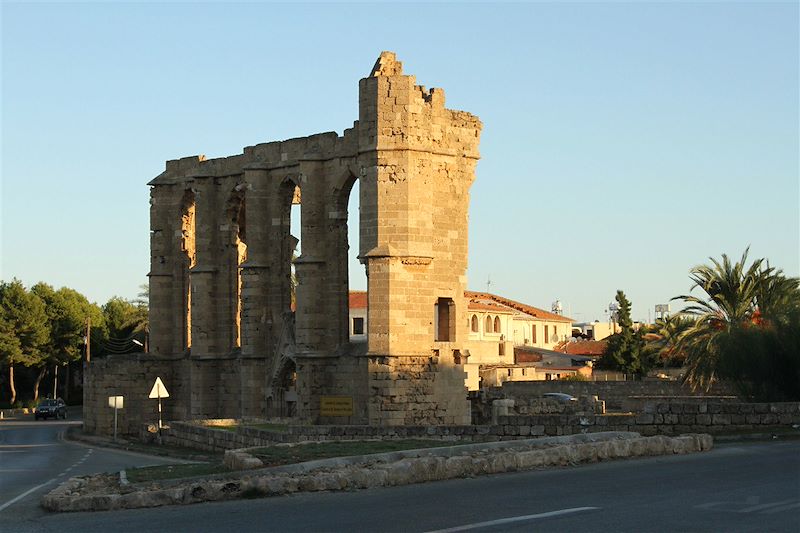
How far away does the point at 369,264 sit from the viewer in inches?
1473

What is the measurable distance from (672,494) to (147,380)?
37642mm

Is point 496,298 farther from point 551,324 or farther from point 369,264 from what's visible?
point 369,264

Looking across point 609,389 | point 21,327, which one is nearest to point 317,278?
point 609,389

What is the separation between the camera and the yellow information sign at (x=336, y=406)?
3938 centimetres

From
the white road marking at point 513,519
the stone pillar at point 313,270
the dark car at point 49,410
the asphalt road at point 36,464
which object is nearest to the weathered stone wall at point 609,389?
the stone pillar at point 313,270

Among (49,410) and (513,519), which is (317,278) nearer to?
(513,519)

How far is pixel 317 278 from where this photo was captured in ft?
135

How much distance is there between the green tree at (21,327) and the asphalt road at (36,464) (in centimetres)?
2738

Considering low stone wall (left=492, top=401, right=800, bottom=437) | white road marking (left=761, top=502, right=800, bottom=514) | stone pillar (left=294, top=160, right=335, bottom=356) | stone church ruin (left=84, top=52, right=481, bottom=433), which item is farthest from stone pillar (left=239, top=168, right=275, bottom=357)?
white road marking (left=761, top=502, right=800, bottom=514)

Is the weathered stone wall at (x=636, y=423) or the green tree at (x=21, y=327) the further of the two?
the green tree at (x=21, y=327)

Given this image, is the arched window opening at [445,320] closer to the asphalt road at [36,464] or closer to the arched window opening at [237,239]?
the arched window opening at [237,239]

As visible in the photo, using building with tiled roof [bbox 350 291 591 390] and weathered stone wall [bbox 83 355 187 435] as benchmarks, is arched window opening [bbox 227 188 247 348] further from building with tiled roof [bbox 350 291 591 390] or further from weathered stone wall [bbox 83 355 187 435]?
building with tiled roof [bbox 350 291 591 390]

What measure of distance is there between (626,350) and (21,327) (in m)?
40.3

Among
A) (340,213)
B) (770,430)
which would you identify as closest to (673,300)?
(340,213)
